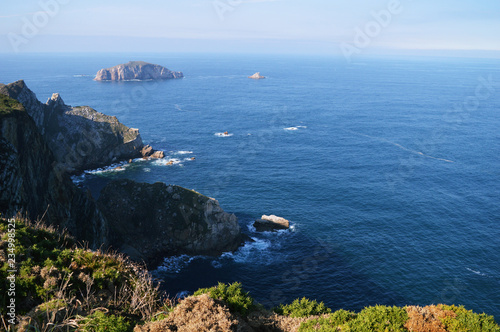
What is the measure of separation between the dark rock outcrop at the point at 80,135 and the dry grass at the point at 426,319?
110 metres

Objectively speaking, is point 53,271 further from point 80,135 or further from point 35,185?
point 80,135

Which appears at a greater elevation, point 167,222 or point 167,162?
point 167,162

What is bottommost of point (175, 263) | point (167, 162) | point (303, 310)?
point (175, 263)

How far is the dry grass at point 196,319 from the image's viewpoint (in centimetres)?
1819

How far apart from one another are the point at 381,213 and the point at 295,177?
29851 mm

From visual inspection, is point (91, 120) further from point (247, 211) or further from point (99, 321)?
point (99, 321)

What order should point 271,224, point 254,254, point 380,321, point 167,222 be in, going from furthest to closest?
→ 1. point 271,224
2. point 167,222
3. point 254,254
4. point 380,321

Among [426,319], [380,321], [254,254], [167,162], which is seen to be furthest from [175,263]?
[167,162]

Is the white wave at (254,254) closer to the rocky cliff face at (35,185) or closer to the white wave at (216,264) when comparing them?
the white wave at (216,264)

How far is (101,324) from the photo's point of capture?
16938 millimetres

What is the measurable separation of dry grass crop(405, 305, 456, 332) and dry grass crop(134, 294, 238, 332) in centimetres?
1158

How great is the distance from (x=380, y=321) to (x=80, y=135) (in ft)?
384

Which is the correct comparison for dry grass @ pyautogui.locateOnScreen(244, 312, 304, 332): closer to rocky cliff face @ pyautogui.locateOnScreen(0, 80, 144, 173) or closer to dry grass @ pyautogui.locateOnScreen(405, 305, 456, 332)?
dry grass @ pyautogui.locateOnScreen(405, 305, 456, 332)

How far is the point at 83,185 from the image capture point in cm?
9762
